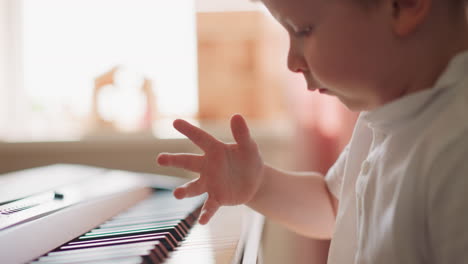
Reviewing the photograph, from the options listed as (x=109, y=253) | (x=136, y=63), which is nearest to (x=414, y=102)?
(x=109, y=253)

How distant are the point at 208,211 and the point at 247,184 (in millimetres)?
89

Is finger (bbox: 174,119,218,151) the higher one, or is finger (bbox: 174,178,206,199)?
finger (bbox: 174,119,218,151)

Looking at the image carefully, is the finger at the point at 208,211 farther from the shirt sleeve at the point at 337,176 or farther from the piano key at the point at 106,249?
the shirt sleeve at the point at 337,176

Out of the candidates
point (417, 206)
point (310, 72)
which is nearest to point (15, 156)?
point (310, 72)

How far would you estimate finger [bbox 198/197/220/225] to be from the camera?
62 cm

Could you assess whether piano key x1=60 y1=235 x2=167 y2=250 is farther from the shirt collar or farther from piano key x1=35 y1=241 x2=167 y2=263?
the shirt collar

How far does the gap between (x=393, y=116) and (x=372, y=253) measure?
0.47 ft

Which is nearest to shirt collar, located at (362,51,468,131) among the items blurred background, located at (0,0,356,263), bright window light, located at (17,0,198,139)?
blurred background, located at (0,0,356,263)

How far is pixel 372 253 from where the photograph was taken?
0.49 metres

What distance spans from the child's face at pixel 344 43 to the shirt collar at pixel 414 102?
2 cm

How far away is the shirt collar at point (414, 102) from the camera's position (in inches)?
18.2

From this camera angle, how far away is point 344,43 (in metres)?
0.49

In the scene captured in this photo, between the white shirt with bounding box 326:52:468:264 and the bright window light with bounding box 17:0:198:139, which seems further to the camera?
the bright window light with bounding box 17:0:198:139

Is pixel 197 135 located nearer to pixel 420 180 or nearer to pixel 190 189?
pixel 190 189
